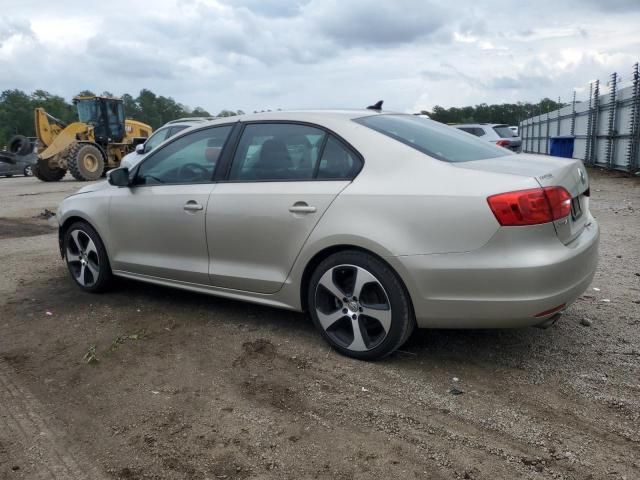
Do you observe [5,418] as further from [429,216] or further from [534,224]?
[534,224]

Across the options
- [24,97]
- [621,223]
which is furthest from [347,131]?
[24,97]

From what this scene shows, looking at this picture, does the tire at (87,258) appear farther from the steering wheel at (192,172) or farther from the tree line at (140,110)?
the tree line at (140,110)

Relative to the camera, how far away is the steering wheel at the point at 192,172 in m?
4.37

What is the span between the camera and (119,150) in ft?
74.1

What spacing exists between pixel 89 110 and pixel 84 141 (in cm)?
138

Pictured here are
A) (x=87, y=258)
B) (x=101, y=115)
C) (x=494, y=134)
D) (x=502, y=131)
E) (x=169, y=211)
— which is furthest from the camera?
(x=101, y=115)

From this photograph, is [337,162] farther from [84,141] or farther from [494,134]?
[84,141]

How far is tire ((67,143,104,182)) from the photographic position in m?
20.0

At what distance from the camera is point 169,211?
14.5 feet

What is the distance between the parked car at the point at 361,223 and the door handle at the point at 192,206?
1cm

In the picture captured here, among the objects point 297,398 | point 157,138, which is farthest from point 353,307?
point 157,138

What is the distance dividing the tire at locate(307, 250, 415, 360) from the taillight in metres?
0.72

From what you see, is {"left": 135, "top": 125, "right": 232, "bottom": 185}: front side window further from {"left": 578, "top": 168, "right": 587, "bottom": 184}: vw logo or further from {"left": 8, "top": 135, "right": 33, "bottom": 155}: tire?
{"left": 8, "top": 135, "right": 33, "bottom": 155}: tire

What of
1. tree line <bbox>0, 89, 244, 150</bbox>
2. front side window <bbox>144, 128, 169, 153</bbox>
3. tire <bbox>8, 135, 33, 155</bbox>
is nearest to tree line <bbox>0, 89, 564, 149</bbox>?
tree line <bbox>0, 89, 244, 150</bbox>
